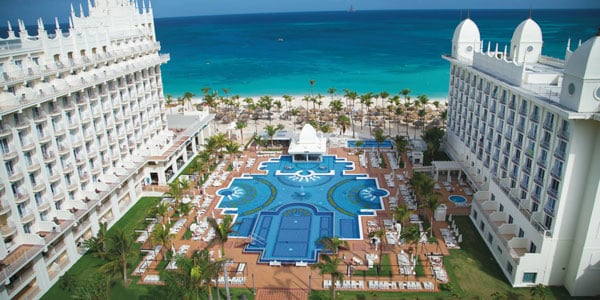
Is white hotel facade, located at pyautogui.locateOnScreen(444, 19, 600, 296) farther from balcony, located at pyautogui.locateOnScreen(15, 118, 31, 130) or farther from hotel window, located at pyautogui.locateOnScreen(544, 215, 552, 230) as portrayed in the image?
balcony, located at pyautogui.locateOnScreen(15, 118, 31, 130)

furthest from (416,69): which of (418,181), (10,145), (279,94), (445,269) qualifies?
(10,145)

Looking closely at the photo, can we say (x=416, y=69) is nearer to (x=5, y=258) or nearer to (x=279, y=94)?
(x=279, y=94)

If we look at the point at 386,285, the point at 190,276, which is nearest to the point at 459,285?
the point at 386,285

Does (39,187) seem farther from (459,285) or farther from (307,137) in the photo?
(459,285)

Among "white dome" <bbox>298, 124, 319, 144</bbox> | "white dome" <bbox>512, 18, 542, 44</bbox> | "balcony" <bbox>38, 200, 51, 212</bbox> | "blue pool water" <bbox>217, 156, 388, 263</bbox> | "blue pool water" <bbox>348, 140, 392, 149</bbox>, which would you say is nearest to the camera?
"balcony" <bbox>38, 200, 51, 212</bbox>

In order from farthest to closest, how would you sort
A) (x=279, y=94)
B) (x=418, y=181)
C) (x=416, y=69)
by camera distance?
(x=416, y=69)
(x=279, y=94)
(x=418, y=181)

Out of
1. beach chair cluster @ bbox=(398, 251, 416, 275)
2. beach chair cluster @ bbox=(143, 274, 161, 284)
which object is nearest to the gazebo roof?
beach chair cluster @ bbox=(398, 251, 416, 275)
